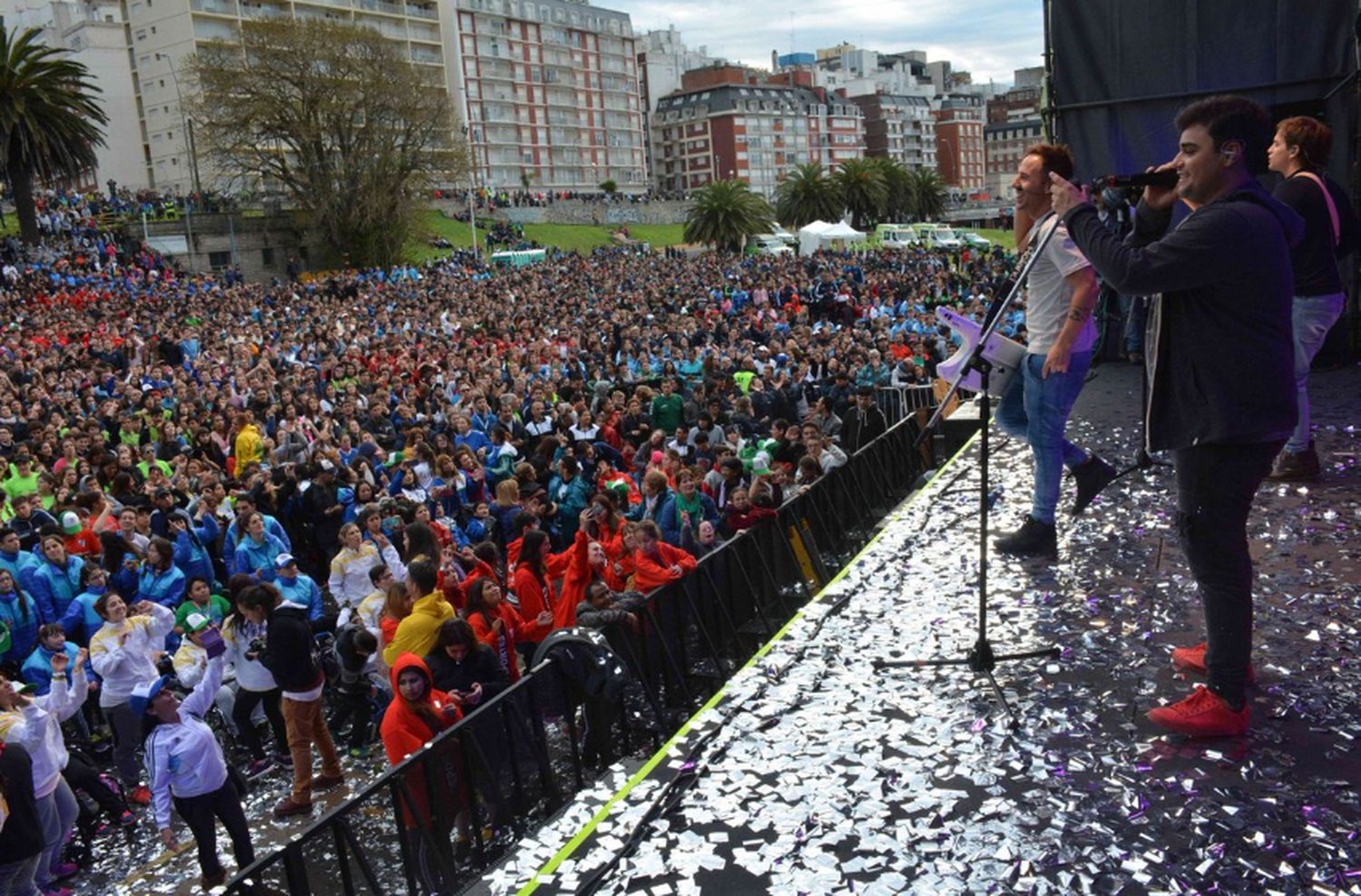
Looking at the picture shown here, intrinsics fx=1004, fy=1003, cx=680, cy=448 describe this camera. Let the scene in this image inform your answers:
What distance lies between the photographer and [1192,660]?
3.38 meters

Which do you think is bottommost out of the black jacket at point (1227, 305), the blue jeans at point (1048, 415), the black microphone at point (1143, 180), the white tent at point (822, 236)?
the blue jeans at point (1048, 415)

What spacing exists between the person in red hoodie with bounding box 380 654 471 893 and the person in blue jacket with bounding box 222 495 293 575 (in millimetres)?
3697

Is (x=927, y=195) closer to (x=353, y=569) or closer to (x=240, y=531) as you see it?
(x=240, y=531)

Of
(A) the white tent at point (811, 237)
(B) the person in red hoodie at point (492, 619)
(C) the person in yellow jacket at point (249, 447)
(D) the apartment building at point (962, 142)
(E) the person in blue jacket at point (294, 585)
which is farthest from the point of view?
(D) the apartment building at point (962, 142)

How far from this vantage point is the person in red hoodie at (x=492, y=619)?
6.75m

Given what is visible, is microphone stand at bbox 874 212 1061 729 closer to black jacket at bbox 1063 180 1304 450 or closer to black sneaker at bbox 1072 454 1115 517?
black jacket at bbox 1063 180 1304 450

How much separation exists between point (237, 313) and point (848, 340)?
17.3 metres

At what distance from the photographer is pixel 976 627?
4035 millimetres

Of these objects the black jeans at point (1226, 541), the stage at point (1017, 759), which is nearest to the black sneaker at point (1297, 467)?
the stage at point (1017, 759)

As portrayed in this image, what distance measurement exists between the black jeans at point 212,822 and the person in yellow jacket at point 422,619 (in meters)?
1.17

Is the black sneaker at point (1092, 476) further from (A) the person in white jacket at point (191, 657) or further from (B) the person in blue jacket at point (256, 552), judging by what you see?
(B) the person in blue jacket at point (256, 552)

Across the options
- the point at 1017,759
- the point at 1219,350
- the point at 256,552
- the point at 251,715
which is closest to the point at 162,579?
the point at 256,552

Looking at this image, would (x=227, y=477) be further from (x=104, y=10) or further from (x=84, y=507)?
(x=104, y=10)

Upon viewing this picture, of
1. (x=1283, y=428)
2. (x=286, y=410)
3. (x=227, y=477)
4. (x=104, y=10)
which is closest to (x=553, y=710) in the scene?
(x=1283, y=428)
